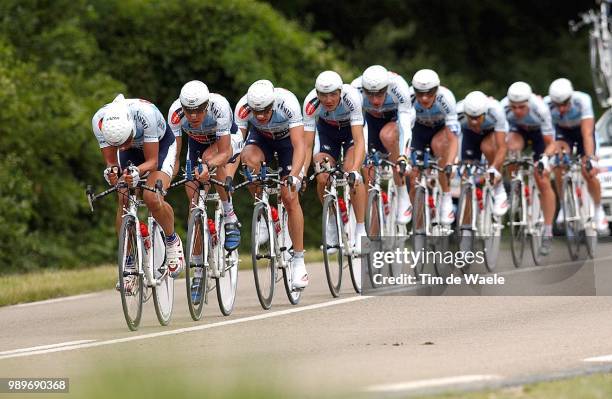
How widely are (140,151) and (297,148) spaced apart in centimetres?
134

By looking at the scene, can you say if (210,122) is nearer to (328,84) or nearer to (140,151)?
(140,151)

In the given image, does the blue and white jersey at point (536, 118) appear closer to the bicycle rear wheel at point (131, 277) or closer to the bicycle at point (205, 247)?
the bicycle at point (205, 247)

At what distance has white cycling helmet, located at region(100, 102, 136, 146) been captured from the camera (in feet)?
44.0

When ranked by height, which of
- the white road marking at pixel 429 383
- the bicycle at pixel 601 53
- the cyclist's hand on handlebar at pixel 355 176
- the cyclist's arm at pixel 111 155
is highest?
the bicycle at pixel 601 53

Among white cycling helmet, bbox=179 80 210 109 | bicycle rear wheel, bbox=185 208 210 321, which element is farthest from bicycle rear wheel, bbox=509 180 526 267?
white cycling helmet, bbox=179 80 210 109

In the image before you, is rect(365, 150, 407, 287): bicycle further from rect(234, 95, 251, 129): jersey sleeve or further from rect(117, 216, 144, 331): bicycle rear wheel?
rect(117, 216, 144, 331): bicycle rear wheel

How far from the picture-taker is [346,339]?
1252cm

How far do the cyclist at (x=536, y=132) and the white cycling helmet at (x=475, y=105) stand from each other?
0.69m

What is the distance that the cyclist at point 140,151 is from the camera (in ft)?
44.3

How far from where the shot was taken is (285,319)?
14094mm

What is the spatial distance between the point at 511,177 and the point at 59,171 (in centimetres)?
875

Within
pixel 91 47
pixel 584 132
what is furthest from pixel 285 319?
pixel 91 47

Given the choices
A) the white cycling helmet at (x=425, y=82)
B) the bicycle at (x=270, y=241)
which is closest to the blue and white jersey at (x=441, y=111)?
the white cycling helmet at (x=425, y=82)

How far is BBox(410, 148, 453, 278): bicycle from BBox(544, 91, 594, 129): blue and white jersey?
335cm
